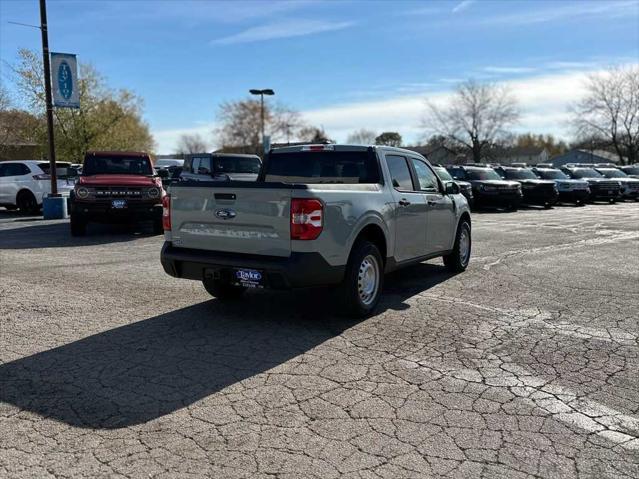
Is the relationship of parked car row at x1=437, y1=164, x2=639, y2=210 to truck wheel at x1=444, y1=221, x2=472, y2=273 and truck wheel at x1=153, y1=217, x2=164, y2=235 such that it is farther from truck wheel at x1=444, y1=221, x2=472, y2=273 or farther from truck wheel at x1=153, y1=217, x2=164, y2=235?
truck wheel at x1=444, y1=221, x2=472, y2=273

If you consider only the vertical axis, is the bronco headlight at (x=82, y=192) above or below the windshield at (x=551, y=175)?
below

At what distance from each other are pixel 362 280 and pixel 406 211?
49.0 inches

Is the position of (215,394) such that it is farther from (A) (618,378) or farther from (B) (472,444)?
(A) (618,378)

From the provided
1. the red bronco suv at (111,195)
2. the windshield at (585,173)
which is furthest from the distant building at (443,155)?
the red bronco suv at (111,195)

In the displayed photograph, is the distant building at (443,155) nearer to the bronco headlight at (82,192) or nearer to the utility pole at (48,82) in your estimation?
the utility pole at (48,82)

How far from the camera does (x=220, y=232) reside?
5676 mm

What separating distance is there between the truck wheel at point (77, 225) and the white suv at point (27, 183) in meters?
5.98

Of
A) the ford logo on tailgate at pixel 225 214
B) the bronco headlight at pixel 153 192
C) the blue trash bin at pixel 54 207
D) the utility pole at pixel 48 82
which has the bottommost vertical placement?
the blue trash bin at pixel 54 207

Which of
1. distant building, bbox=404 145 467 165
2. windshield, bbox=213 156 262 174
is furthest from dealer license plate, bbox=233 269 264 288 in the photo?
distant building, bbox=404 145 467 165

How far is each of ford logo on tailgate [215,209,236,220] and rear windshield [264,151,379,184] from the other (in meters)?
1.50

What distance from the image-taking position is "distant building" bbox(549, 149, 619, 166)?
96.1 metres

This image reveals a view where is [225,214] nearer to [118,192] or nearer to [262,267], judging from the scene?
[262,267]

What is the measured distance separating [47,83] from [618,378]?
1733 cm

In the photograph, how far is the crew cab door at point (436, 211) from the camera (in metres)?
7.51
